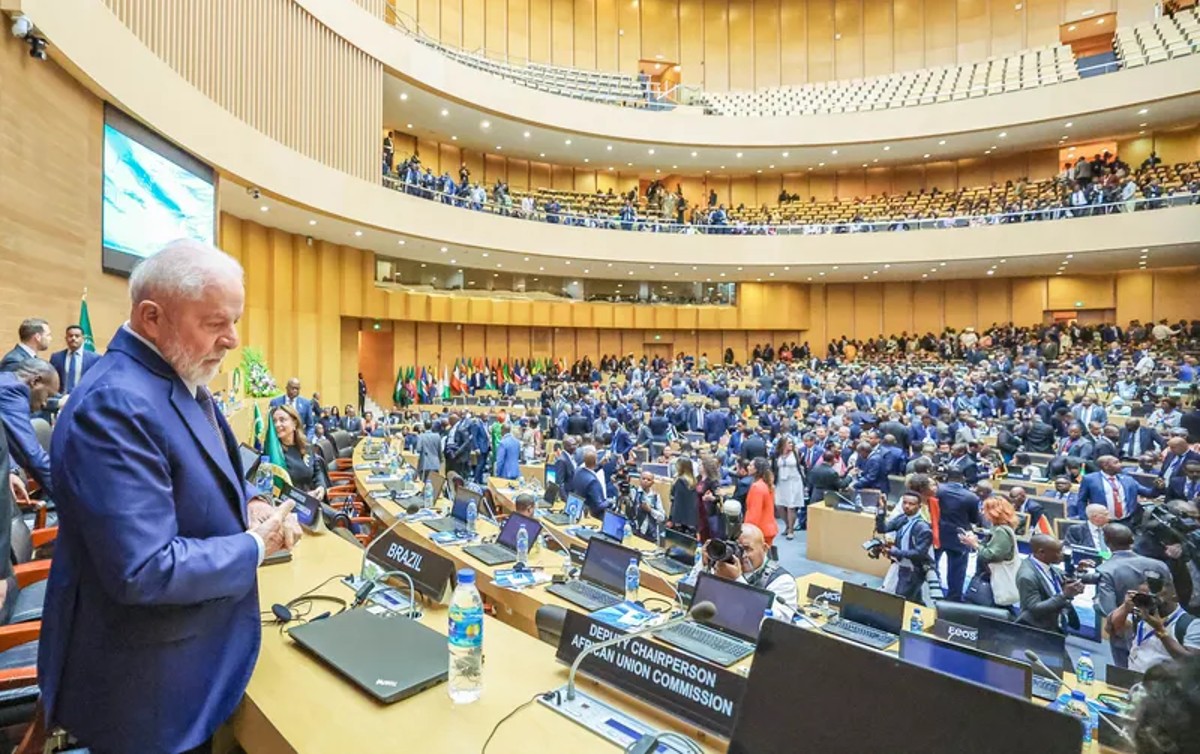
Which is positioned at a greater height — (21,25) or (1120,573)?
(21,25)

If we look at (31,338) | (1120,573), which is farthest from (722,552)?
(31,338)

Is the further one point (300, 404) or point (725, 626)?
point (300, 404)

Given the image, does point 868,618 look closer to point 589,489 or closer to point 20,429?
Answer: point 589,489

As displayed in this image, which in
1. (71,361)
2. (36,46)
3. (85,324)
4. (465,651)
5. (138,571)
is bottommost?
(465,651)

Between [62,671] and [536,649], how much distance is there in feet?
3.88

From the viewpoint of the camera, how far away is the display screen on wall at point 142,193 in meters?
8.13

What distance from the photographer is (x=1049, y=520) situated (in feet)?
22.9

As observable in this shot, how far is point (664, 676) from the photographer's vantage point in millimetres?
1720

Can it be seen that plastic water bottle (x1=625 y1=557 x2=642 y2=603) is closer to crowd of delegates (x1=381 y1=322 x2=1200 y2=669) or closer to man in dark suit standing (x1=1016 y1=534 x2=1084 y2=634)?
crowd of delegates (x1=381 y1=322 x2=1200 y2=669)

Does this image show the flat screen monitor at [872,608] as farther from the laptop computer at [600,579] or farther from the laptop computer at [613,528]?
the laptop computer at [613,528]

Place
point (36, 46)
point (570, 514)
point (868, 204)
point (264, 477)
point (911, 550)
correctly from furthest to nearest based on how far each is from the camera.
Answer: point (868, 204) → point (36, 46) → point (570, 514) → point (911, 550) → point (264, 477)

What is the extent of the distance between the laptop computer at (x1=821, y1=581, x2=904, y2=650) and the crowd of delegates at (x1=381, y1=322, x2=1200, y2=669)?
0.54 metres

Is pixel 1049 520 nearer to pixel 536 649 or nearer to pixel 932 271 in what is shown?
pixel 536 649

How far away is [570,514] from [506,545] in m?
1.87
